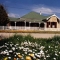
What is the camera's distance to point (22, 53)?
8.71 meters

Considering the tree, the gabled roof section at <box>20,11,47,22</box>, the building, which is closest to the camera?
the tree

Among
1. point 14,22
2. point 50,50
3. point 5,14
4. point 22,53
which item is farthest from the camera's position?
point 14,22

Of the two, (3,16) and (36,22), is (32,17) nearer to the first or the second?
(36,22)

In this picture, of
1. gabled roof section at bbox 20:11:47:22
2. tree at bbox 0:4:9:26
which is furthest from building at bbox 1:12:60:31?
tree at bbox 0:4:9:26

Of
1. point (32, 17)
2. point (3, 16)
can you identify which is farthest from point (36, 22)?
point (3, 16)

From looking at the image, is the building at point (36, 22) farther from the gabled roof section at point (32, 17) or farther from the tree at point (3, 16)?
the tree at point (3, 16)

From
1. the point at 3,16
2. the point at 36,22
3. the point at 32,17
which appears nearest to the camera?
the point at 3,16

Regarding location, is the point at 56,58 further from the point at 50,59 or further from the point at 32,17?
the point at 32,17

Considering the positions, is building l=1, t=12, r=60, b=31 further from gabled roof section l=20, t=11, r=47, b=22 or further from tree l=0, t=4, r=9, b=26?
tree l=0, t=4, r=9, b=26

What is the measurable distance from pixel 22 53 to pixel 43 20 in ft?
186

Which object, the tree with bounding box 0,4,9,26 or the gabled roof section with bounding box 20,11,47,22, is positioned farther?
the gabled roof section with bounding box 20,11,47,22

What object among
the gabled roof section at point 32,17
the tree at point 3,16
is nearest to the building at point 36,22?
A: the gabled roof section at point 32,17

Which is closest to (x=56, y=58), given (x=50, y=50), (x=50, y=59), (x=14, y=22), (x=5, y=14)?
(x=50, y=59)

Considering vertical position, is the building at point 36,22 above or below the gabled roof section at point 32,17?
below
